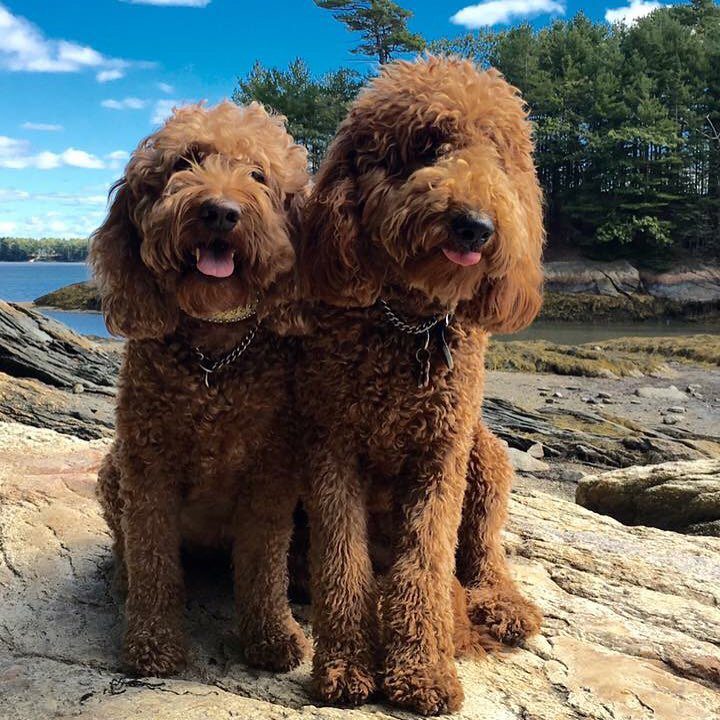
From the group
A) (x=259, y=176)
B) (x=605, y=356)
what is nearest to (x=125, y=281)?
(x=259, y=176)

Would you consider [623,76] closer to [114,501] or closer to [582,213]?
[582,213]

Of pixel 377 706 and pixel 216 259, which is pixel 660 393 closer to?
pixel 377 706

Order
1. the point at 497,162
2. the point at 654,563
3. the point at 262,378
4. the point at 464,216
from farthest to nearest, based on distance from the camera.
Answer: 1. the point at 654,563
2. the point at 262,378
3. the point at 497,162
4. the point at 464,216

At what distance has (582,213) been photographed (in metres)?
31.9

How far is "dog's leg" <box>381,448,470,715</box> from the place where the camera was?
2363 millimetres

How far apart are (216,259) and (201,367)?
0.38m

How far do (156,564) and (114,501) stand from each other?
0.43 meters

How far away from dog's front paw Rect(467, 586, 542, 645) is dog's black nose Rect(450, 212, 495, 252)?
58.4 inches

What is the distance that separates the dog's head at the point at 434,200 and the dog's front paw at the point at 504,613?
3.67 feet

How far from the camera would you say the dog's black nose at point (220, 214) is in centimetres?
235

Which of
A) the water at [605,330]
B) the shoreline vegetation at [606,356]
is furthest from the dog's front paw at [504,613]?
the water at [605,330]

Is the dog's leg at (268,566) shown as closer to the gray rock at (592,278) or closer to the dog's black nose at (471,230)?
the dog's black nose at (471,230)

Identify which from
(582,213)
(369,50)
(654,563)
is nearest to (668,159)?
(582,213)

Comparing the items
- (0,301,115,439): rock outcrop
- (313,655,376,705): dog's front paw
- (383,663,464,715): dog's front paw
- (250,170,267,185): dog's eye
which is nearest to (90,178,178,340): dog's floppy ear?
(250,170,267,185): dog's eye
